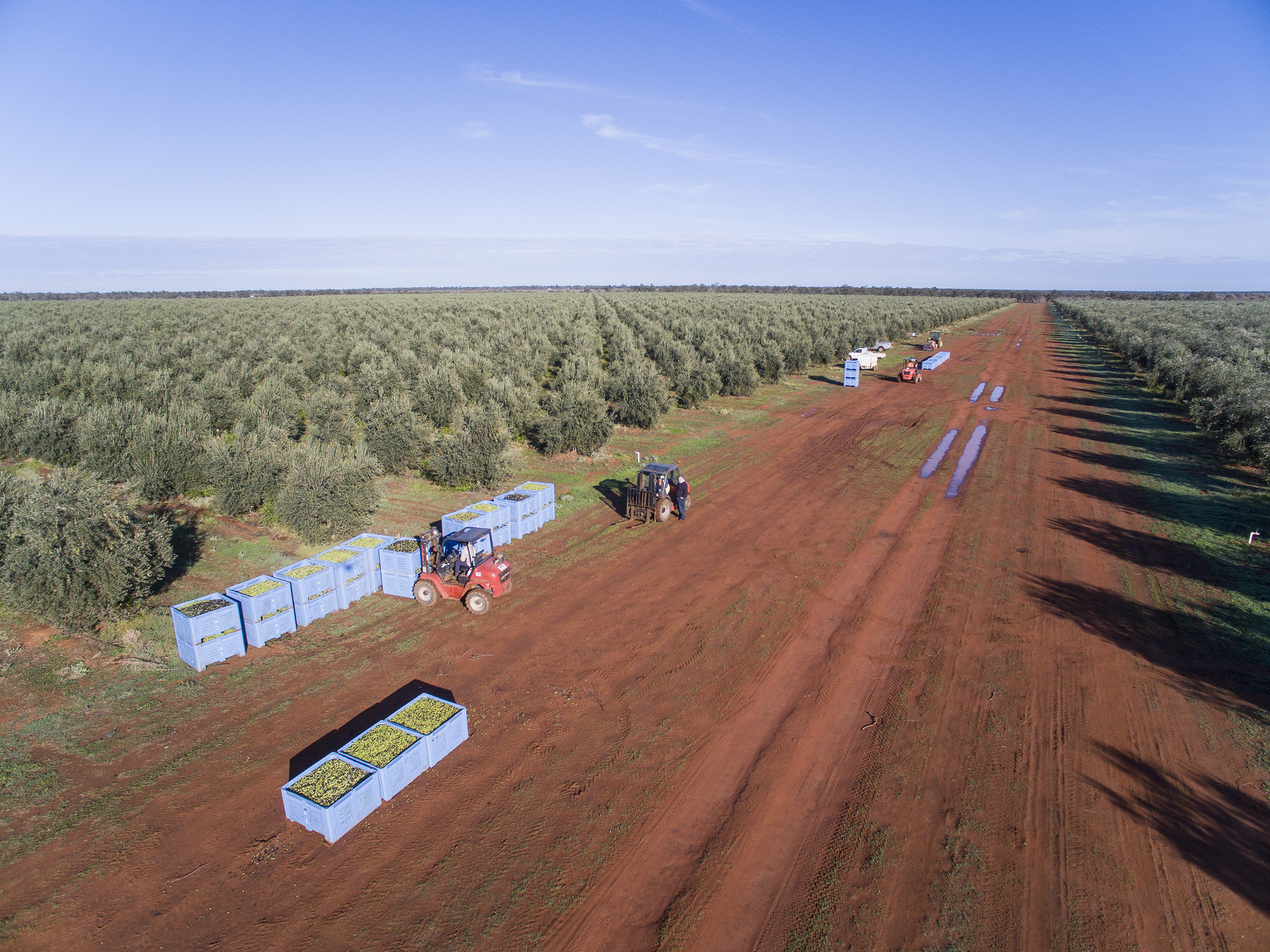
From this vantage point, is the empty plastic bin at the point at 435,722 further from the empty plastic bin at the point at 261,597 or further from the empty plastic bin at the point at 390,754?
the empty plastic bin at the point at 261,597

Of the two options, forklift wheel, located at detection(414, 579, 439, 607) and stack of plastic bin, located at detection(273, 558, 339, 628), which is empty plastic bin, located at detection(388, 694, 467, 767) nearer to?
forklift wheel, located at detection(414, 579, 439, 607)

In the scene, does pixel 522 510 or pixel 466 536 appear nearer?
pixel 466 536

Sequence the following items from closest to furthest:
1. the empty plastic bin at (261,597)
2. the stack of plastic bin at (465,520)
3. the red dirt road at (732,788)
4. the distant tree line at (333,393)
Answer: the red dirt road at (732,788), the empty plastic bin at (261,597), the stack of plastic bin at (465,520), the distant tree line at (333,393)

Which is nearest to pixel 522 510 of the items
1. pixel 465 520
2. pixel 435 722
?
pixel 465 520

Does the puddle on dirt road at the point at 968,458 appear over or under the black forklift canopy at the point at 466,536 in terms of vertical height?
under

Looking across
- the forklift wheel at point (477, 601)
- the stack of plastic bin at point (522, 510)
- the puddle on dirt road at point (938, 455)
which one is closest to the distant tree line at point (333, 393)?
the stack of plastic bin at point (522, 510)

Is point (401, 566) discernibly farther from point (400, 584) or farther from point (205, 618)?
point (205, 618)
